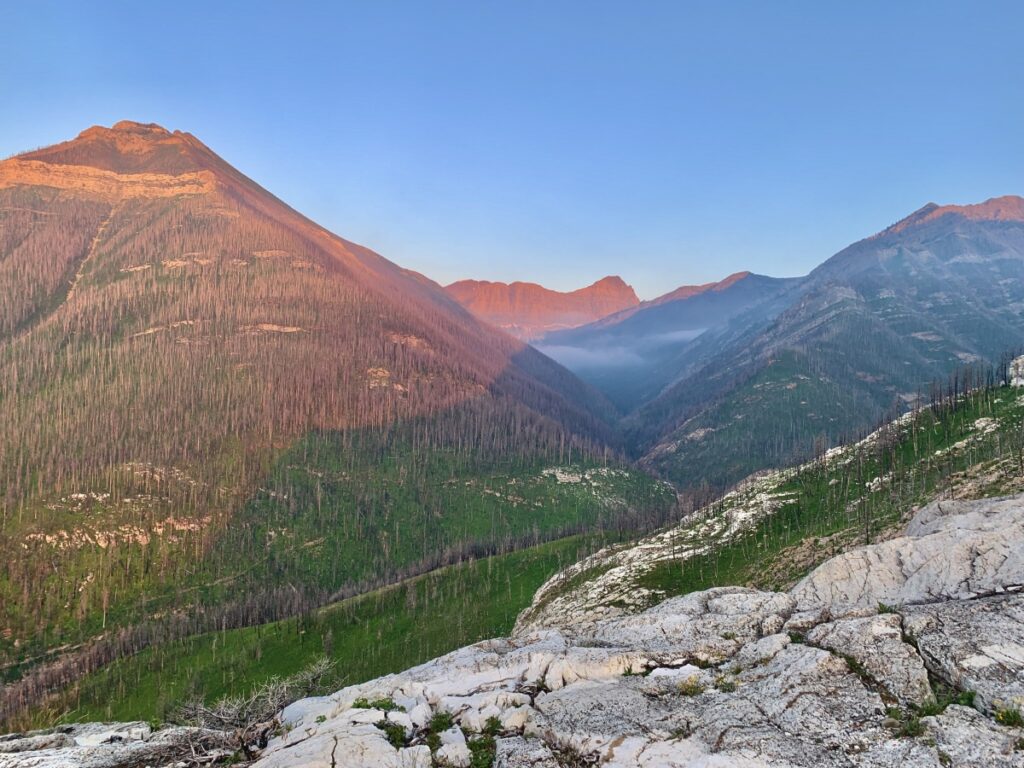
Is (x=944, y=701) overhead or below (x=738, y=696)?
overhead

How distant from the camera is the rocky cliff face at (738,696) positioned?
73.2 ft

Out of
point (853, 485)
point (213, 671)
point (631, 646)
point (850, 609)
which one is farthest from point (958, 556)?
point (213, 671)

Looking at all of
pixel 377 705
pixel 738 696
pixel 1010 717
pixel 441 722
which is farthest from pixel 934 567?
pixel 377 705

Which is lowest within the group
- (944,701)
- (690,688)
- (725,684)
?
(690,688)

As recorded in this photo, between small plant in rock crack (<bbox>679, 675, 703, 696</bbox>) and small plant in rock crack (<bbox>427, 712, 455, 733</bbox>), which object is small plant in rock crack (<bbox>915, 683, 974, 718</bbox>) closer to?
small plant in rock crack (<bbox>679, 675, 703, 696</bbox>)

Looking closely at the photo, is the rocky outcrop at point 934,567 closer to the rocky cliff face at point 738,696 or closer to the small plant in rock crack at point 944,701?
the rocky cliff face at point 738,696

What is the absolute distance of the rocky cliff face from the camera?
2230 centimetres

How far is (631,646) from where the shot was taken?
117ft

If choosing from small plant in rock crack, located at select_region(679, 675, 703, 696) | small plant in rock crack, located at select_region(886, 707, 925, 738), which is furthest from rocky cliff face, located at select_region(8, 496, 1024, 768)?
small plant in rock crack, located at select_region(679, 675, 703, 696)

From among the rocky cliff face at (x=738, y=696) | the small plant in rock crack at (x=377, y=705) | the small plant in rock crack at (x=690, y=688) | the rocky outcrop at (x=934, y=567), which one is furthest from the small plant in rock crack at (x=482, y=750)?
the rocky outcrop at (x=934, y=567)

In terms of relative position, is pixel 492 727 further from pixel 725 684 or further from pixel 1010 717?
pixel 1010 717

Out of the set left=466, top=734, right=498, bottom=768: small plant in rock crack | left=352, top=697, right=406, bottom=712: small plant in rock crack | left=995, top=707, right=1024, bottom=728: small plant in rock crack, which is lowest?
left=352, top=697, right=406, bottom=712: small plant in rock crack

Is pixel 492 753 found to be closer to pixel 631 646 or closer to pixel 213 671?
pixel 631 646

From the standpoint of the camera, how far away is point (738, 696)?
87.0 feet
